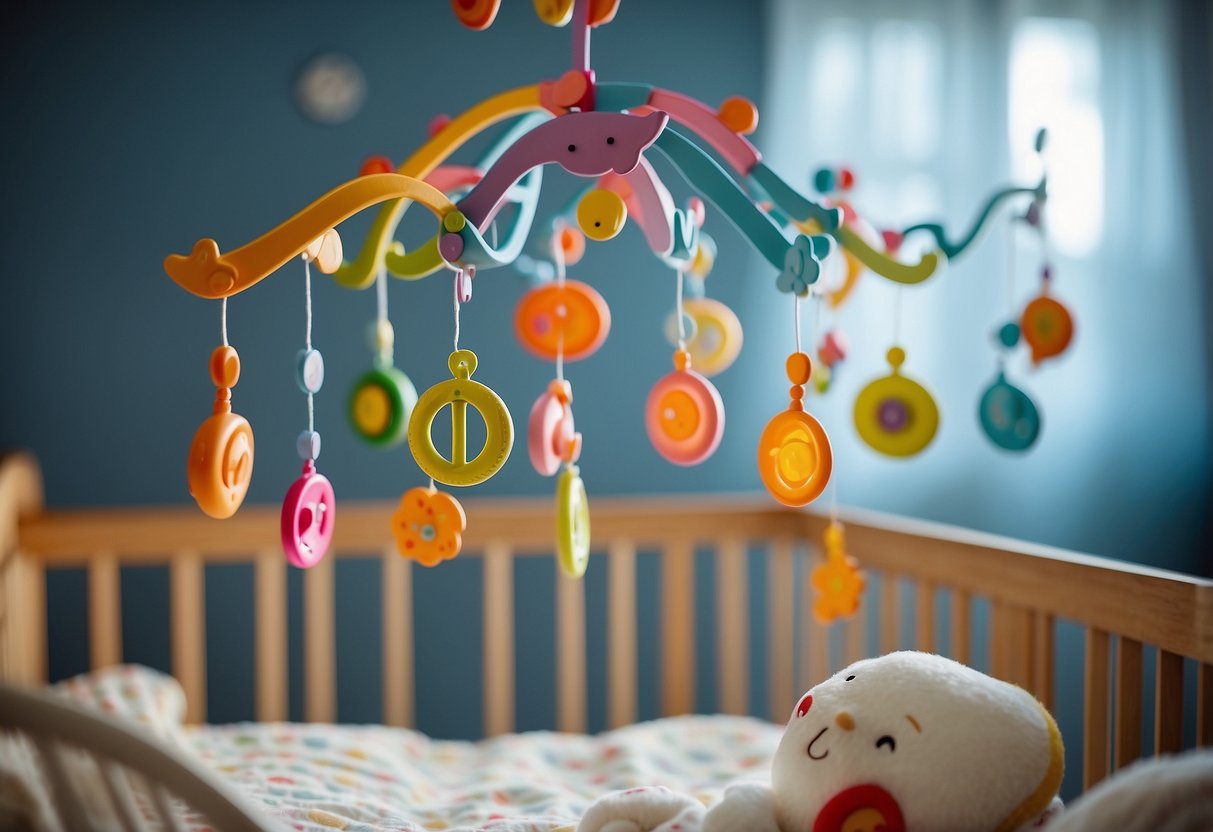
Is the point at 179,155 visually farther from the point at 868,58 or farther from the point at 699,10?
the point at 868,58

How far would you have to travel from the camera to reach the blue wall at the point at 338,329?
7.98ft

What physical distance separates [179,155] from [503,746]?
1.47 meters

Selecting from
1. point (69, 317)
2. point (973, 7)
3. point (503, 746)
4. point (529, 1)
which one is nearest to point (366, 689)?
point (503, 746)

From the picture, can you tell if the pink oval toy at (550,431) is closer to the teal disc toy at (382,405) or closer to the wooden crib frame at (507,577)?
the teal disc toy at (382,405)

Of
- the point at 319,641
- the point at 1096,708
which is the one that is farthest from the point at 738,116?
the point at 319,641

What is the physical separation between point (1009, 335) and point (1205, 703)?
0.55 metres

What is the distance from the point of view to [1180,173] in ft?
8.63

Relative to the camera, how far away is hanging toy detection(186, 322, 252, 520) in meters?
1.15

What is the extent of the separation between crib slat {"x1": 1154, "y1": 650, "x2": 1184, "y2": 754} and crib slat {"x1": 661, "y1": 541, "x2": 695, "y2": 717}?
3.36ft

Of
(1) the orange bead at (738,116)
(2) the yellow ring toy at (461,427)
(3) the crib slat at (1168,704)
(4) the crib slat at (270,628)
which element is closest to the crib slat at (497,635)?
(4) the crib slat at (270,628)

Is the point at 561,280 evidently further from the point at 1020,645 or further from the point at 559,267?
the point at 1020,645

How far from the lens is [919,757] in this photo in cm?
102

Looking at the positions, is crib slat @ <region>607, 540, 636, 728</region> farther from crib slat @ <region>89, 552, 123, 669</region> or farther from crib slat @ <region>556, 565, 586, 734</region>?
crib slat @ <region>89, 552, 123, 669</region>

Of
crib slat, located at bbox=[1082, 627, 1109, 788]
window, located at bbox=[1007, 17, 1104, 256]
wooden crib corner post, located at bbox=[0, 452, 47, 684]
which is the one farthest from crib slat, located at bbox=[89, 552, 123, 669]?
window, located at bbox=[1007, 17, 1104, 256]
